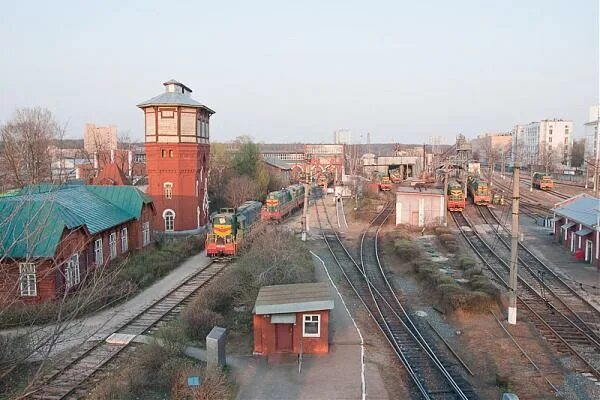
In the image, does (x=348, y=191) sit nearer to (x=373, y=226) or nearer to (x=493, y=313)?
(x=373, y=226)

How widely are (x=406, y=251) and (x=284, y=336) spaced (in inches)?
580

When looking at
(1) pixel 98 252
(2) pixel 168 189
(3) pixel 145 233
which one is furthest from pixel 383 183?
(1) pixel 98 252

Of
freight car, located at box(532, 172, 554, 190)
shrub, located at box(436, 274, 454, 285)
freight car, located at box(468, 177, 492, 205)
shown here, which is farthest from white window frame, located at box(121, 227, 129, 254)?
freight car, located at box(532, 172, 554, 190)

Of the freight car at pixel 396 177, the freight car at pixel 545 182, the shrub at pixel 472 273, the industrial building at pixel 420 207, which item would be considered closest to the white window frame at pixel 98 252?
the shrub at pixel 472 273

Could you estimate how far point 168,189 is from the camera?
35.8 meters

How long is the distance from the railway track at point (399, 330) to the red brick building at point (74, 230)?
9.16 metres

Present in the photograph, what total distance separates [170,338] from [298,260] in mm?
9460

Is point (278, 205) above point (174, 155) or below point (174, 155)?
below

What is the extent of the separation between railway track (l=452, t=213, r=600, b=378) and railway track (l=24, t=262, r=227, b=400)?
1298 centimetres

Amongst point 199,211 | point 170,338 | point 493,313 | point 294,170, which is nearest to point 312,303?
point 170,338

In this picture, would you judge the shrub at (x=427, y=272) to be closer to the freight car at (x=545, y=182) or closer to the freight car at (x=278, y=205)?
the freight car at (x=278, y=205)

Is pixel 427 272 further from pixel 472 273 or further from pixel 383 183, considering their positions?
pixel 383 183

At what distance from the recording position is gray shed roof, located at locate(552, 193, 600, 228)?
91.7 feet

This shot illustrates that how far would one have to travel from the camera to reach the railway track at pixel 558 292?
18.0 metres
